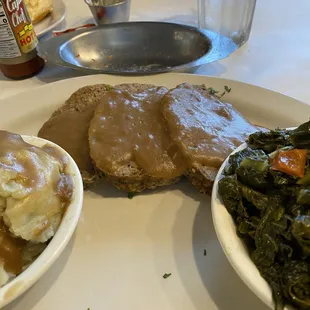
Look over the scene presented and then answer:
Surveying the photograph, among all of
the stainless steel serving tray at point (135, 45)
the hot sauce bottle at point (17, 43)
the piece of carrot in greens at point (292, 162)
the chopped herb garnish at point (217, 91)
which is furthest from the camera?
the stainless steel serving tray at point (135, 45)

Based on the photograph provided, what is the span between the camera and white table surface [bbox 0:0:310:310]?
1749mm

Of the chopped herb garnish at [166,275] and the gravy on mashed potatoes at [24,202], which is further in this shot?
the chopped herb garnish at [166,275]

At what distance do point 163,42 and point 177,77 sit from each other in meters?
0.56

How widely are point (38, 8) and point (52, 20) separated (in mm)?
156

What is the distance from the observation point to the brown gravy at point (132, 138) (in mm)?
2076

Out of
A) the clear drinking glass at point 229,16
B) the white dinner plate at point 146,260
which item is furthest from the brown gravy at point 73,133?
the clear drinking glass at point 229,16

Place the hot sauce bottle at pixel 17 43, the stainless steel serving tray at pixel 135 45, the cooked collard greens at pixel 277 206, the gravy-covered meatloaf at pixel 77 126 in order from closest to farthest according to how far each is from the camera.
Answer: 1. the cooked collard greens at pixel 277 206
2. the gravy-covered meatloaf at pixel 77 126
3. the hot sauce bottle at pixel 17 43
4. the stainless steel serving tray at pixel 135 45

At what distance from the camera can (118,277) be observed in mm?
1832

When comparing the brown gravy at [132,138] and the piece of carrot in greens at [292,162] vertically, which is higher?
the piece of carrot in greens at [292,162]

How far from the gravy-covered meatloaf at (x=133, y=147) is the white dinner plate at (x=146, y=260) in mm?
139

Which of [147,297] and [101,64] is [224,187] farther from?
[101,64]

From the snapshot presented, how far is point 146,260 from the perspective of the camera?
6.22 feet

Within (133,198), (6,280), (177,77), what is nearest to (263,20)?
(177,77)

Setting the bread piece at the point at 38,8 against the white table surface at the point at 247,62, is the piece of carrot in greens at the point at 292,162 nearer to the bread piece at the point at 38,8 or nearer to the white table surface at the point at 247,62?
the white table surface at the point at 247,62
